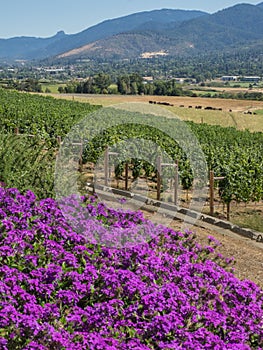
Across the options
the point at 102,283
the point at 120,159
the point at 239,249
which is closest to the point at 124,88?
the point at 120,159

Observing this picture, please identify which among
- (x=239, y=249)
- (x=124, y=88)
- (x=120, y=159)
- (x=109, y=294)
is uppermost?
(x=124, y=88)

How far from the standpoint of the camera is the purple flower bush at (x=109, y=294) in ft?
16.9

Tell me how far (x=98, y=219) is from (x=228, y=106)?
78020 mm

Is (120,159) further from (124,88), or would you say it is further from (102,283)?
(124,88)

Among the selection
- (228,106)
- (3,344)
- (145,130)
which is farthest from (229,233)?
(228,106)

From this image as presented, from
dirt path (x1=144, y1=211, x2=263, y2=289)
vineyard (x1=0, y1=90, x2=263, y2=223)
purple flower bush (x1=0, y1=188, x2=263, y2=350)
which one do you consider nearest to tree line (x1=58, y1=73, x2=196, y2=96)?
vineyard (x1=0, y1=90, x2=263, y2=223)

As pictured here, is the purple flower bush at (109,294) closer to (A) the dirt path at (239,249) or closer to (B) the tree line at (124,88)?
(A) the dirt path at (239,249)

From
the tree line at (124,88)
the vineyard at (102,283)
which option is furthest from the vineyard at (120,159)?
the tree line at (124,88)

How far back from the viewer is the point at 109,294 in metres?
6.02

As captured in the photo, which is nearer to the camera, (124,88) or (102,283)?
(102,283)

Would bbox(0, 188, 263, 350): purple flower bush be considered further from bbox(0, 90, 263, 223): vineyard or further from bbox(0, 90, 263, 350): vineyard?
bbox(0, 90, 263, 223): vineyard

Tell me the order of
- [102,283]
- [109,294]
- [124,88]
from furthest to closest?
[124,88]
[102,283]
[109,294]

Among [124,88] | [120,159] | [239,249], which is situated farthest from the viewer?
[124,88]

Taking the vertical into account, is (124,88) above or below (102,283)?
above
